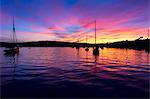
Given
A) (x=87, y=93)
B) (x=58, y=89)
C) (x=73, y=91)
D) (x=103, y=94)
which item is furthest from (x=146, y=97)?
(x=58, y=89)

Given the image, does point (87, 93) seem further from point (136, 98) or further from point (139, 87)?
point (139, 87)

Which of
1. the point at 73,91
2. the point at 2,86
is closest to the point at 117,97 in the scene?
the point at 73,91

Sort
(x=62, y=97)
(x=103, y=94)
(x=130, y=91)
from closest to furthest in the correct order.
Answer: (x=62, y=97) < (x=103, y=94) < (x=130, y=91)

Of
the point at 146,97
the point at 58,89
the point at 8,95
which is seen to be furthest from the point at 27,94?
the point at 146,97

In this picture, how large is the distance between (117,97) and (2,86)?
38.6ft

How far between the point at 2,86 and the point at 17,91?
300 centimetres

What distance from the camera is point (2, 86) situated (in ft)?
56.2

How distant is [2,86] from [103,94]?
1055 cm

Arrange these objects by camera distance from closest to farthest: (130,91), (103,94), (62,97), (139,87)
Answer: (62,97), (103,94), (130,91), (139,87)

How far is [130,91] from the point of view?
1538cm

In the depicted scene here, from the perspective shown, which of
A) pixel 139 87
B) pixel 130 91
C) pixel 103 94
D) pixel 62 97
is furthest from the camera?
pixel 139 87

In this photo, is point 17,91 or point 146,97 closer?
point 146,97

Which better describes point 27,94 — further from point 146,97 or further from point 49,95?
point 146,97

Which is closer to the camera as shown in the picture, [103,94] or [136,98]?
[136,98]
